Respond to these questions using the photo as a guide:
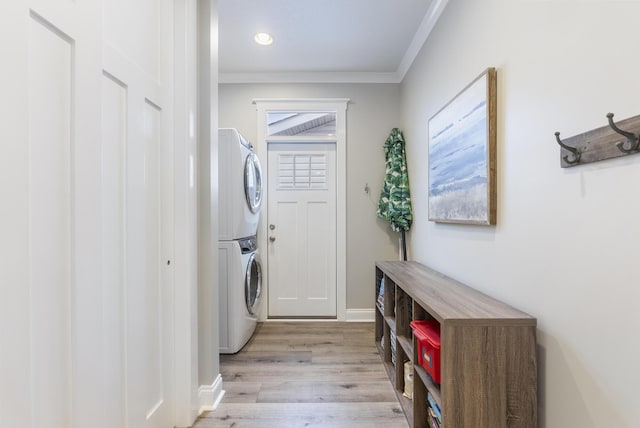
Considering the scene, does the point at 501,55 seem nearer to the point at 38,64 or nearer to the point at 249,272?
the point at 38,64

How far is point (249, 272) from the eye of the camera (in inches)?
106

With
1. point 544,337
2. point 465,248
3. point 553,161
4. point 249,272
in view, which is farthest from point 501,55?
point 249,272

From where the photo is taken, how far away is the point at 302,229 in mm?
3373

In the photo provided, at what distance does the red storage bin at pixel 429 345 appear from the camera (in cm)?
133

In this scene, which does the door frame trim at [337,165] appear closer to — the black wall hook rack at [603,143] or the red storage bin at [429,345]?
the red storage bin at [429,345]

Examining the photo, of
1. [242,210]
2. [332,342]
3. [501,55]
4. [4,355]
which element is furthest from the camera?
[332,342]

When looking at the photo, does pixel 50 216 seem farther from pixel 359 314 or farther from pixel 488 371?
pixel 359 314

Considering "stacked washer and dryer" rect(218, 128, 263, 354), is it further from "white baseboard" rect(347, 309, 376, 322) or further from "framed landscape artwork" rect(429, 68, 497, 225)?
"framed landscape artwork" rect(429, 68, 497, 225)

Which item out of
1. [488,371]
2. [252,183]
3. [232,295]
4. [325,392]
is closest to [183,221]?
[232,295]

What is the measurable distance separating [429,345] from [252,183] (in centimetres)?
198

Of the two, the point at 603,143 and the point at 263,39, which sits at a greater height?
the point at 263,39

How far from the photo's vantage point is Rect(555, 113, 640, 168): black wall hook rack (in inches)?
31.4

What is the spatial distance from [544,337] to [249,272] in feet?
6.94

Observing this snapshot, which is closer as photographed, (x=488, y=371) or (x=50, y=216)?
(x=50, y=216)
